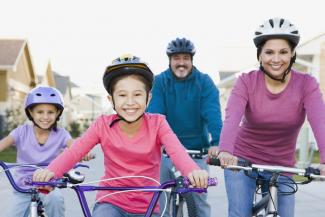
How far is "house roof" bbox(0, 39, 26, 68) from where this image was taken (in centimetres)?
3380

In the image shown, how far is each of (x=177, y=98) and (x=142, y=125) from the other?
1972 mm

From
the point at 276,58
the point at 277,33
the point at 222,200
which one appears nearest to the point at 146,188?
the point at 276,58

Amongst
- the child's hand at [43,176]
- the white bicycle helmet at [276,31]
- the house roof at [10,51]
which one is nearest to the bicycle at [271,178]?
the white bicycle helmet at [276,31]

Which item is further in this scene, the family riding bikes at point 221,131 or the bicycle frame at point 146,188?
the family riding bikes at point 221,131

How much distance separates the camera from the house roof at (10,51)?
111ft

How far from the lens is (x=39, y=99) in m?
5.11

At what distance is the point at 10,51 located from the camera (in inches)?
1435

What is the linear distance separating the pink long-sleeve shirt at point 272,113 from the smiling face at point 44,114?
6.05ft

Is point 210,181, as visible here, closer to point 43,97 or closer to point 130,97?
point 130,97

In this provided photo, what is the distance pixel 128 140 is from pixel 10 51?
3425cm

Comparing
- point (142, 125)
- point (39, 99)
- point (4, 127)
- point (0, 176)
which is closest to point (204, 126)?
point (39, 99)

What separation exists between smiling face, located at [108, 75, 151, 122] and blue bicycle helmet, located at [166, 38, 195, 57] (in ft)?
6.84

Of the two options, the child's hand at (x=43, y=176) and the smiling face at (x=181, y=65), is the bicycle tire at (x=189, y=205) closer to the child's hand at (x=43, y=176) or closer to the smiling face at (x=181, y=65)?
the smiling face at (x=181, y=65)

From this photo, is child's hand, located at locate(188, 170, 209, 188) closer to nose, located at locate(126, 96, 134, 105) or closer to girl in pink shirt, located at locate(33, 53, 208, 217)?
girl in pink shirt, located at locate(33, 53, 208, 217)
